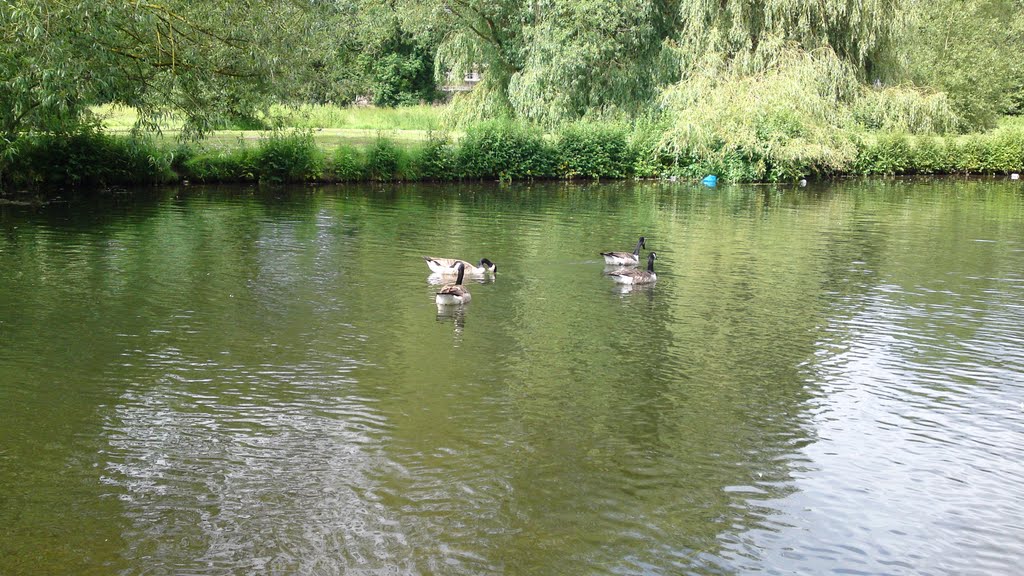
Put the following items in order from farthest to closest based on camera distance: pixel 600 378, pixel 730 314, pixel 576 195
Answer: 1. pixel 576 195
2. pixel 730 314
3. pixel 600 378

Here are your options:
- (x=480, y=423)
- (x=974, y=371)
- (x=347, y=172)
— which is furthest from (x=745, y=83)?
(x=480, y=423)

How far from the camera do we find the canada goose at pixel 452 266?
16797mm

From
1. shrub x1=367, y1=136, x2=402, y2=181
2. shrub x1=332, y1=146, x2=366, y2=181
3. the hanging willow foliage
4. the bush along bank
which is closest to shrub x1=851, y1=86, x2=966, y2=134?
the bush along bank

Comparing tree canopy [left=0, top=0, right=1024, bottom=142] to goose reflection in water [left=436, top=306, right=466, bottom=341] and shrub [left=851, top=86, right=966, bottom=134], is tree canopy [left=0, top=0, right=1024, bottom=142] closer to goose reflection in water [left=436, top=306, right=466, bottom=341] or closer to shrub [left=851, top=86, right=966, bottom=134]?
shrub [left=851, top=86, right=966, bottom=134]

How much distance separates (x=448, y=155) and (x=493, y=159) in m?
1.97

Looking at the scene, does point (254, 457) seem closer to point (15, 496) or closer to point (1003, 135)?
point (15, 496)

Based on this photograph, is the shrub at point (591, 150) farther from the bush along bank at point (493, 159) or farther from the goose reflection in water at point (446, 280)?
the goose reflection in water at point (446, 280)

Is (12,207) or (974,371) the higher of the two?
(12,207)

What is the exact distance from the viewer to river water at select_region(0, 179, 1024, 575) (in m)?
7.30

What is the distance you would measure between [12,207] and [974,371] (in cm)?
A: 2380

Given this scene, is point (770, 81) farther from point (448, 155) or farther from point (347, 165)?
point (347, 165)

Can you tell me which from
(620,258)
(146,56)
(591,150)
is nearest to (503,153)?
(591,150)

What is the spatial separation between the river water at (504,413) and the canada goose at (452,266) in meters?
0.36

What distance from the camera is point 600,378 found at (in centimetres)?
1137
